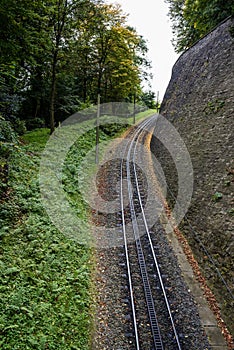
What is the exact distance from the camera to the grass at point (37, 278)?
596 cm

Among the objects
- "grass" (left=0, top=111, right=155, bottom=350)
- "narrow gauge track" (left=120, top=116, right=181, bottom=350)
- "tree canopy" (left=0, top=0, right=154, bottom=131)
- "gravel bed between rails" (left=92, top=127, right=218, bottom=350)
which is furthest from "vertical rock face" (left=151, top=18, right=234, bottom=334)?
"tree canopy" (left=0, top=0, right=154, bottom=131)

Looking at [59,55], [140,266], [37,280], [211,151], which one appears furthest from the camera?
[59,55]

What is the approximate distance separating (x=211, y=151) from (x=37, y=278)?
8911mm

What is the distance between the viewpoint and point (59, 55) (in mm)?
19172

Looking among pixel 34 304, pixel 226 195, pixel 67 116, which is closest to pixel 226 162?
pixel 226 195

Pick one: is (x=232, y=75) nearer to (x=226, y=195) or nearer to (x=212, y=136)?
(x=212, y=136)

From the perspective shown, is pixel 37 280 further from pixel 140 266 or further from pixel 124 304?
pixel 140 266

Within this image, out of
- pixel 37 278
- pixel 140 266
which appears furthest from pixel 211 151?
pixel 37 278

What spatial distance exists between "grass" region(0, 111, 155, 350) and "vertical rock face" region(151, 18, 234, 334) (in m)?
4.20

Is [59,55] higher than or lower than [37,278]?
higher

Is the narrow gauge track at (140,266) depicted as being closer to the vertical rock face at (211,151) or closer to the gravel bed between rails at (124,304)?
the gravel bed between rails at (124,304)

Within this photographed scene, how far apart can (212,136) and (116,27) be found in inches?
696

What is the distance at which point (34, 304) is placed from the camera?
256 inches

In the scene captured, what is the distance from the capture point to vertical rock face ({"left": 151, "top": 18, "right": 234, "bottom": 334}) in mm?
8711
